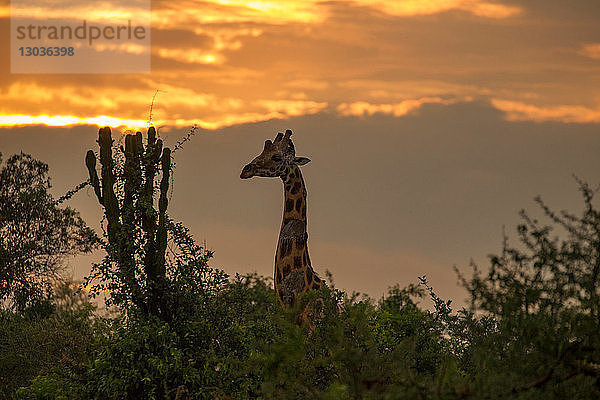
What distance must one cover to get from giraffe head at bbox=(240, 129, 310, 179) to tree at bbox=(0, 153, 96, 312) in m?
14.4

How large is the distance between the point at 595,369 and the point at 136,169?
12683mm

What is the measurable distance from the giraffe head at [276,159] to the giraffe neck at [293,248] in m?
0.20

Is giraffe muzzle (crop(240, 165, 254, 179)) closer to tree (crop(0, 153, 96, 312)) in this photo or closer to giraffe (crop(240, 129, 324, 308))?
giraffe (crop(240, 129, 324, 308))

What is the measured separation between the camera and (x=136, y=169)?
19219 mm

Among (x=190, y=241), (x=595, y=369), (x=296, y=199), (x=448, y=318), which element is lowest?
(x=595, y=369)

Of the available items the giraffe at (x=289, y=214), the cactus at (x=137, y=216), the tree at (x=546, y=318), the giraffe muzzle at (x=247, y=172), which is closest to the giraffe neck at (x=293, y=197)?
the giraffe at (x=289, y=214)

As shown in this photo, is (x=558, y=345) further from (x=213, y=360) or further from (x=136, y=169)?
(x=136, y=169)

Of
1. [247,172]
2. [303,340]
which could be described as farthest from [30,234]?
[303,340]

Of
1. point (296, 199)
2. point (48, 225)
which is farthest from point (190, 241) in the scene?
point (48, 225)

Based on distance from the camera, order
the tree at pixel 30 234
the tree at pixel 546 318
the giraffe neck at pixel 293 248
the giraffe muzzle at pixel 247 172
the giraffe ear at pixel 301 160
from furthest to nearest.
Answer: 1. the tree at pixel 30 234
2. the giraffe muzzle at pixel 247 172
3. the giraffe ear at pixel 301 160
4. the giraffe neck at pixel 293 248
5. the tree at pixel 546 318

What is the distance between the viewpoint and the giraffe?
2092 centimetres

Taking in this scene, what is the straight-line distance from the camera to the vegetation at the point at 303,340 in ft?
30.6

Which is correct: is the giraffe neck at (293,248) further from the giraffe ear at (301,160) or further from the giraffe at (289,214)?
the giraffe ear at (301,160)

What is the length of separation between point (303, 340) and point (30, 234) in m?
25.3
